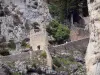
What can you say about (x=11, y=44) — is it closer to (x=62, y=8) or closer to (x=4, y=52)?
(x=4, y=52)

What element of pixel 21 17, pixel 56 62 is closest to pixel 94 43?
pixel 56 62

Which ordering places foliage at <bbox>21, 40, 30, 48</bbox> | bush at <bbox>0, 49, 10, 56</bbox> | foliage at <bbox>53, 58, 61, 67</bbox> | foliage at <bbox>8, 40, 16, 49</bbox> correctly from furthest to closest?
foliage at <bbox>8, 40, 16, 49</bbox>
foliage at <bbox>21, 40, 30, 48</bbox>
bush at <bbox>0, 49, 10, 56</bbox>
foliage at <bbox>53, 58, 61, 67</bbox>

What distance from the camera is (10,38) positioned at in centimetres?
3162

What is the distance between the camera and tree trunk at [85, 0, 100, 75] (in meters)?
6.82

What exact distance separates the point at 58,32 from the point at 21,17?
372 centimetres

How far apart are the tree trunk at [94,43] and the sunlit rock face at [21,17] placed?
24247mm

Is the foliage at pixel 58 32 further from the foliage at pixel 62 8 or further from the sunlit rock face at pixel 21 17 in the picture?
the foliage at pixel 62 8

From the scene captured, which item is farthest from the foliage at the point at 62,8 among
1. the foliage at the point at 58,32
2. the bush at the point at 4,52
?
the bush at the point at 4,52

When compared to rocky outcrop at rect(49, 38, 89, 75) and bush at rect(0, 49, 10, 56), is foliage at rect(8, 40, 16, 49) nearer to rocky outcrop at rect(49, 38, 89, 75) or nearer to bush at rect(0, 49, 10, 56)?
bush at rect(0, 49, 10, 56)

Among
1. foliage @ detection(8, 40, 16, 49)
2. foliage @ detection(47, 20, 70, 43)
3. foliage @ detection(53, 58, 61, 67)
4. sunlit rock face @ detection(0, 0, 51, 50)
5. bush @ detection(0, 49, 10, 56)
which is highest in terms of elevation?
sunlit rock face @ detection(0, 0, 51, 50)

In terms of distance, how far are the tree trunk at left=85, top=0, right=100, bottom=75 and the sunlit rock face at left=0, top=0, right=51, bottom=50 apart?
2425 cm

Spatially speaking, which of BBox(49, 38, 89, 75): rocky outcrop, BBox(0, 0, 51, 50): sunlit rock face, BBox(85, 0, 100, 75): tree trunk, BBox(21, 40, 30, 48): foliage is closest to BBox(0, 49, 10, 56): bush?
BBox(21, 40, 30, 48): foliage

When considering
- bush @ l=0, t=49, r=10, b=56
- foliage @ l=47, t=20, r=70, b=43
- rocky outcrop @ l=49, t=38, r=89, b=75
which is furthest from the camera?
foliage @ l=47, t=20, r=70, b=43

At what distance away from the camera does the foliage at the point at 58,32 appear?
3198 centimetres
